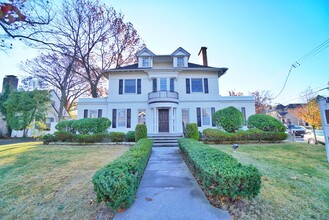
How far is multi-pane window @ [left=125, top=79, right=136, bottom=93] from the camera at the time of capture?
1504 cm

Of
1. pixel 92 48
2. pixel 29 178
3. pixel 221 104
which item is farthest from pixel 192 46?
pixel 29 178

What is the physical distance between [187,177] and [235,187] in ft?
6.21

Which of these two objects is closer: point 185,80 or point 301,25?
point 301,25

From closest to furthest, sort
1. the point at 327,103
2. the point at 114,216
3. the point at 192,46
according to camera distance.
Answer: the point at 114,216, the point at 327,103, the point at 192,46

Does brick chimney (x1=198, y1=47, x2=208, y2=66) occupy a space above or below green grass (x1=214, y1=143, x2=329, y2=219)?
above

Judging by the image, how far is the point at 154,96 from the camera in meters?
14.1

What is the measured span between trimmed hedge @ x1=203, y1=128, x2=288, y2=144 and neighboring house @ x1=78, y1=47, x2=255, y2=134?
366 cm

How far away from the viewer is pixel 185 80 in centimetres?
1518

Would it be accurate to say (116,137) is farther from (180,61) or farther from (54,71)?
(54,71)

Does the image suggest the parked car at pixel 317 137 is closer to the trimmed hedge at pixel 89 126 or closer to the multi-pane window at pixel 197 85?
the multi-pane window at pixel 197 85

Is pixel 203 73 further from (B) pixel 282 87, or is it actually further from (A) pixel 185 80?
(B) pixel 282 87

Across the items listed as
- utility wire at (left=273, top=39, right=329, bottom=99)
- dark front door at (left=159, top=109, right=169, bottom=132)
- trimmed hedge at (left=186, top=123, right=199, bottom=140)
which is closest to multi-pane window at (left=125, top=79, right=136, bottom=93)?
dark front door at (left=159, top=109, right=169, bottom=132)

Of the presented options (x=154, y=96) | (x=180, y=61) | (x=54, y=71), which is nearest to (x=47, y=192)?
(x=154, y=96)

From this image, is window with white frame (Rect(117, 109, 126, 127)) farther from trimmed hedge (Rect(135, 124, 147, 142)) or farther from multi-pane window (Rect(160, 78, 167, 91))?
trimmed hedge (Rect(135, 124, 147, 142))
